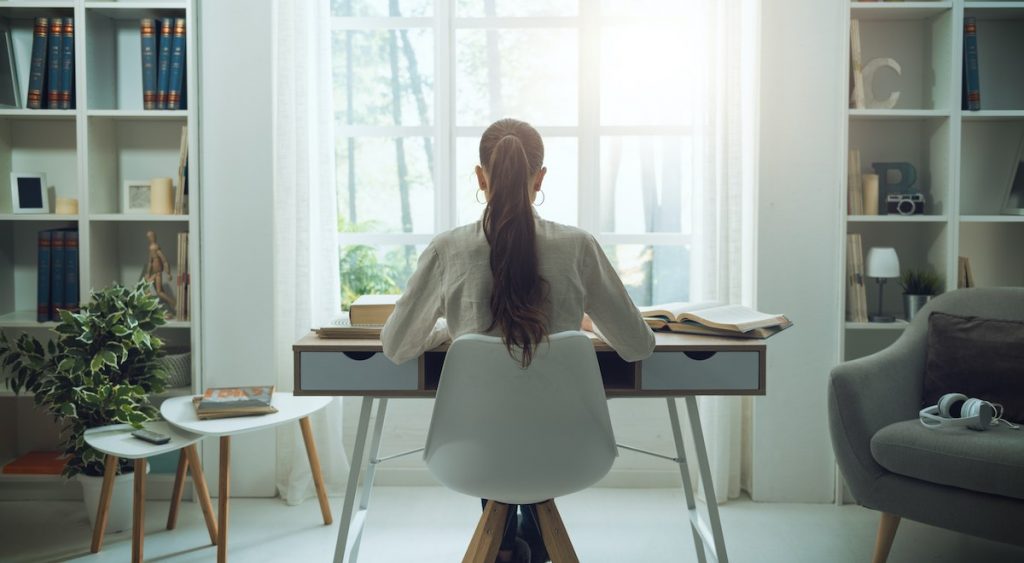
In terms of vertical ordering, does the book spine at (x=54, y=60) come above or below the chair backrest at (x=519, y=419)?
above

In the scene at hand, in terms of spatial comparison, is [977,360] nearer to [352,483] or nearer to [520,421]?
[520,421]

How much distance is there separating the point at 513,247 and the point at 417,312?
28cm

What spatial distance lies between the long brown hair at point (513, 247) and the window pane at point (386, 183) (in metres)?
1.74

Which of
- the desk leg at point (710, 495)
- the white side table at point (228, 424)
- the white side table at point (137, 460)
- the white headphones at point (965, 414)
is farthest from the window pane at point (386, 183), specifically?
the white headphones at point (965, 414)

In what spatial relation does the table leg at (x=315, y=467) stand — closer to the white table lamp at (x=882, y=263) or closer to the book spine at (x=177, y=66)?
the book spine at (x=177, y=66)

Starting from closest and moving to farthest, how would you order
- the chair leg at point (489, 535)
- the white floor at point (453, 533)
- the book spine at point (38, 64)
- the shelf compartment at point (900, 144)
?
the chair leg at point (489, 535), the white floor at point (453, 533), the book spine at point (38, 64), the shelf compartment at point (900, 144)

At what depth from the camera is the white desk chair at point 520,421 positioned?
1774mm

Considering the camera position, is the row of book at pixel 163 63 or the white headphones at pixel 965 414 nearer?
the white headphones at pixel 965 414

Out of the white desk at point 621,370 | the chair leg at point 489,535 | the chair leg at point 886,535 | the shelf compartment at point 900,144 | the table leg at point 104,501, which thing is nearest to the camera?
the chair leg at point 489,535

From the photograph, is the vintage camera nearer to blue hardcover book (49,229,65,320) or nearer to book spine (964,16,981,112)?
book spine (964,16,981,112)

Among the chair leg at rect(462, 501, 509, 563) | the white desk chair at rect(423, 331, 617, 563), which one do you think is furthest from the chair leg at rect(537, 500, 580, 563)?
the white desk chair at rect(423, 331, 617, 563)

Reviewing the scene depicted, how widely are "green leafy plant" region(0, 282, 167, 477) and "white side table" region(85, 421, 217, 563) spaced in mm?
70

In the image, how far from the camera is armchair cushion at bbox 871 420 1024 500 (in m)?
2.37

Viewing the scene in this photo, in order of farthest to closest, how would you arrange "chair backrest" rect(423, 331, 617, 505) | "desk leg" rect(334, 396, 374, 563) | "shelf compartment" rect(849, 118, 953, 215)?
"shelf compartment" rect(849, 118, 953, 215) < "desk leg" rect(334, 396, 374, 563) < "chair backrest" rect(423, 331, 617, 505)
